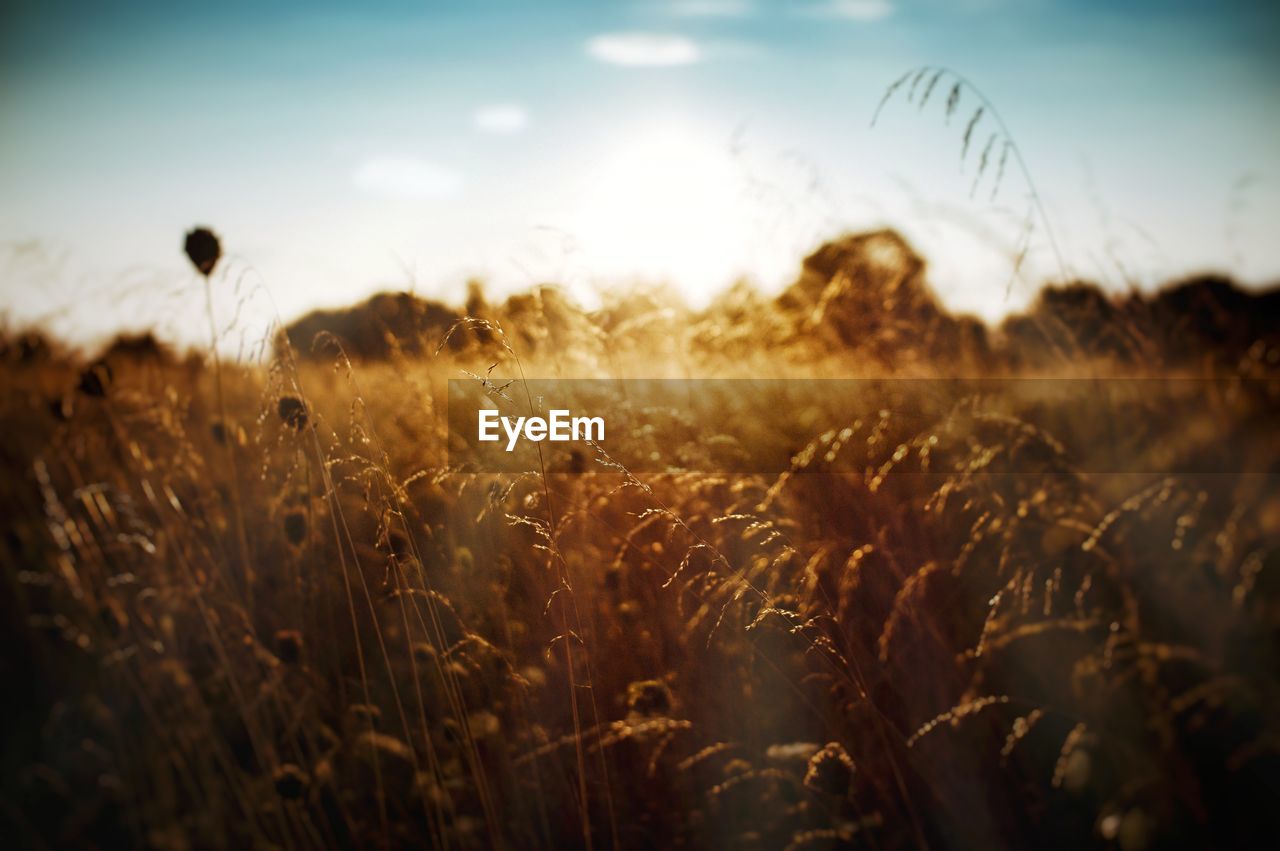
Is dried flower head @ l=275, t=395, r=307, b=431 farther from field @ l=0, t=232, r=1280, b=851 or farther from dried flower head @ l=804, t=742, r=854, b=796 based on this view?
dried flower head @ l=804, t=742, r=854, b=796

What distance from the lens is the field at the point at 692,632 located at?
1.62 meters

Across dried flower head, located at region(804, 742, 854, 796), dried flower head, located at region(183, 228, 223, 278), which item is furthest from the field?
dried flower head, located at region(183, 228, 223, 278)

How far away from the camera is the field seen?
162 centimetres

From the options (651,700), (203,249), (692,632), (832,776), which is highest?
(203,249)

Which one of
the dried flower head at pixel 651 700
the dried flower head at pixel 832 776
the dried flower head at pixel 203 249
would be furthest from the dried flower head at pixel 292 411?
the dried flower head at pixel 832 776

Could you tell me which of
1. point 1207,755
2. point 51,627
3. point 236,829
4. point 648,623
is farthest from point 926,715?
point 51,627

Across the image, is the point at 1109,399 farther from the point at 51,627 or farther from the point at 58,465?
the point at 58,465

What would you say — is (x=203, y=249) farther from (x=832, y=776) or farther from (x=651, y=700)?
(x=832, y=776)

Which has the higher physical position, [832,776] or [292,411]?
[292,411]

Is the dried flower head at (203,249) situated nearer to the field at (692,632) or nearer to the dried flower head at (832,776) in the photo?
the field at (692,632)

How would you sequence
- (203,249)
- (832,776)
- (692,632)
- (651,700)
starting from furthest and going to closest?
(203,249)
(692,632)
(651,700)
(832,776)

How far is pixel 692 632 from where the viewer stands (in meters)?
→ 2.03

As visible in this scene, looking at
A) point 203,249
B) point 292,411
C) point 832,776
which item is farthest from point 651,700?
point 203,249

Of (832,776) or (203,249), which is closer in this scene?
(832,776)
